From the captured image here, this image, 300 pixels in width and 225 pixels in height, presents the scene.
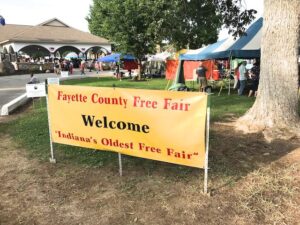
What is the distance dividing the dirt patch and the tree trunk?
1.27m

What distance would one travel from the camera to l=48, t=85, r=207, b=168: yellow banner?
4293mm

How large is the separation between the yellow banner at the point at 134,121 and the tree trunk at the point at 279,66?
3611 millimetres

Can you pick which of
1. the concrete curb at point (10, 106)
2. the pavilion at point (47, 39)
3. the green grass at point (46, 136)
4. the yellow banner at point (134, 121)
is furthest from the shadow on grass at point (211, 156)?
the pavilion at point (47, 39)

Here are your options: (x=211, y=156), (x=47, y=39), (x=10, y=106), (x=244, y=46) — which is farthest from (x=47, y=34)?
(x=211, y=156)

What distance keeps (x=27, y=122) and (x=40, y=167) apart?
4.09m

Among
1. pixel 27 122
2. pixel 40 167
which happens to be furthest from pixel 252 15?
pixel 40 167

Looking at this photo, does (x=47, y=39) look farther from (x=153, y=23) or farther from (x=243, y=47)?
(x=243, y=47)

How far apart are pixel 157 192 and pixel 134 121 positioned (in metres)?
1.07

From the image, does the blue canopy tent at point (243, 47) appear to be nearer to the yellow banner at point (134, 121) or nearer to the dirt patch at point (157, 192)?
the dirt patch at point (157, 192)

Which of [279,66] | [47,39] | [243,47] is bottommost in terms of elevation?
[279,66]

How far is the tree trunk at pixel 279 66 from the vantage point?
7.12m

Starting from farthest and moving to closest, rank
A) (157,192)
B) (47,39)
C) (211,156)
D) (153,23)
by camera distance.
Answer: (47,39) < (153,23) < (211,156) < (157,192)

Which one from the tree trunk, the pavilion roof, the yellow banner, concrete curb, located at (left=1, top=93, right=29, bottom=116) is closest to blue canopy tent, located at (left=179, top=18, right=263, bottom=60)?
the tree trunk

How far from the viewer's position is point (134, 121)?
4.73 metres
